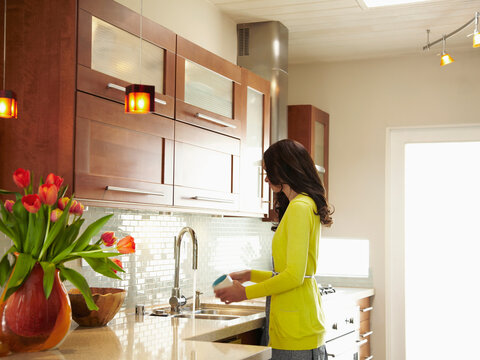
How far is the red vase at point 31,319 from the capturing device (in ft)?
6.28

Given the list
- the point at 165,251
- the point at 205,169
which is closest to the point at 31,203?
the point at 205,169

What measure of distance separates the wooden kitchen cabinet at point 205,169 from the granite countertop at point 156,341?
544 mm

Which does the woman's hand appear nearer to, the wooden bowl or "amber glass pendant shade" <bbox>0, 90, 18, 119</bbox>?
the wooden bowl

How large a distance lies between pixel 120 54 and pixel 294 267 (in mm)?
1050

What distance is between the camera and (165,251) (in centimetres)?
350

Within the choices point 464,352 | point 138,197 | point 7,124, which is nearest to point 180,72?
point 138,197

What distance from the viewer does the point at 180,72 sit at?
2.92 m

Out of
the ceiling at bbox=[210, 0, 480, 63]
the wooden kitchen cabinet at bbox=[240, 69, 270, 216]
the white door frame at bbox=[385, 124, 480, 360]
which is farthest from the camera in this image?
the white door frame at bbox=[385, 124, 480, 360]

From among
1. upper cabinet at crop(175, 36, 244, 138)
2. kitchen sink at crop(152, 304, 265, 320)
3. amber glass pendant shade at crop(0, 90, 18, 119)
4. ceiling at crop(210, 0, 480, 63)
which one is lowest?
kitchen sink at crop(152, 304, 265, 320)

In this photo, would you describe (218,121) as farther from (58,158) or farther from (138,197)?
(58,158)

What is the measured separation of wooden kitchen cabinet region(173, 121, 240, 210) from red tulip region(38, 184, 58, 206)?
962 mm

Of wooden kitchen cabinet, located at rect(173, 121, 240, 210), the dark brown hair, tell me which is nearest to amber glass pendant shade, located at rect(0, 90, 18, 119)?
wooden kitchen cabinet, located at rect(173, 121, 240, 210)

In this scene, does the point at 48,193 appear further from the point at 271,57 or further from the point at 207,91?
the point at 271,57

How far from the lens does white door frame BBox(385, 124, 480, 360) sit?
4977 mm
